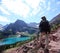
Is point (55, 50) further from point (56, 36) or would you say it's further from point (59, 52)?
point (56, 36)

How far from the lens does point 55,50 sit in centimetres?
1514

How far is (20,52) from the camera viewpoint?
2225 centimetres

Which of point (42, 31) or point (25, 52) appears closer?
point (42, 31)

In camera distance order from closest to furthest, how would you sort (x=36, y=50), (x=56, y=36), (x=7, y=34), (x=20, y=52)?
1. (x=36, y=50)
2. (x=56, y=36)
3. (x=20, y=52)
4. (x=7, y=34)

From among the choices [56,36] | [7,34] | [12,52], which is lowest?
[12,52]

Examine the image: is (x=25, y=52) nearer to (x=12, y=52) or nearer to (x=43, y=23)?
(x=12, y=52)

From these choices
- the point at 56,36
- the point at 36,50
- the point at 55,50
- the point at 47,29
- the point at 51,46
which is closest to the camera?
the point at 47,29

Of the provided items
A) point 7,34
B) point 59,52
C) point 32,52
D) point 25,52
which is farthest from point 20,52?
point 7,34

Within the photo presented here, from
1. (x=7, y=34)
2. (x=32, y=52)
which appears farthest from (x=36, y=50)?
(x=7, y=34)

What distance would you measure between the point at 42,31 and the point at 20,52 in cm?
875

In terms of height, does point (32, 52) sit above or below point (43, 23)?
below

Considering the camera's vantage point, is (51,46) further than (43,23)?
Yes

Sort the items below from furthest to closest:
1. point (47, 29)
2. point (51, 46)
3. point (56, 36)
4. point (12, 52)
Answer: point (12, 52) → point (56, 36) → point (51, 46) → point (47, 29)

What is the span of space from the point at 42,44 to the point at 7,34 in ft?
536
